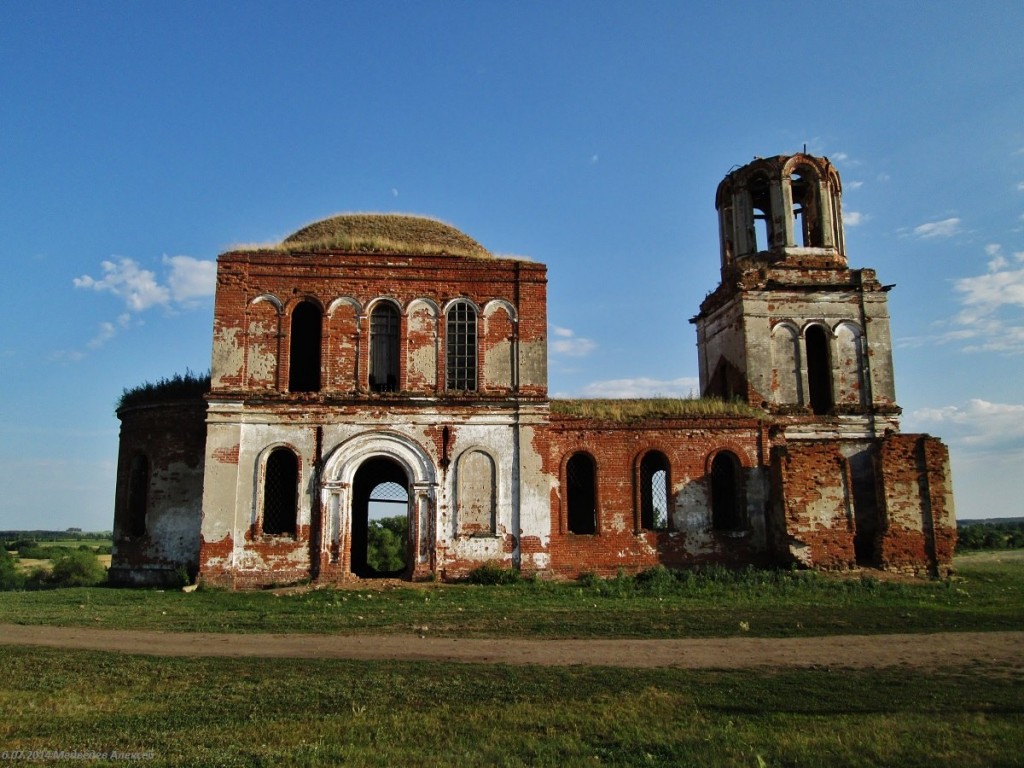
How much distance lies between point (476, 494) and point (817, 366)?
11491 mm

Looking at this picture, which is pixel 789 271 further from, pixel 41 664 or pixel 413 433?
pixel 41 664

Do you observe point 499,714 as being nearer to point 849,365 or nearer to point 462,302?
point 462,302

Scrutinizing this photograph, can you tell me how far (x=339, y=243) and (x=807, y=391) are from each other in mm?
14059

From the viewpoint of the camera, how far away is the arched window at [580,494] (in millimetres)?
→ 21766

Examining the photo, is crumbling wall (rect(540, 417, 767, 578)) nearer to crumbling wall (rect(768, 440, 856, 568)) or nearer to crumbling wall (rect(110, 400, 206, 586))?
crumbling wall (rect(768, 440, 856, 568))

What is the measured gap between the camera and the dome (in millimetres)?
21844

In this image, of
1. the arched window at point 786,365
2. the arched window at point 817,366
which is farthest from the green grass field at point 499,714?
the arched window at point 817,366

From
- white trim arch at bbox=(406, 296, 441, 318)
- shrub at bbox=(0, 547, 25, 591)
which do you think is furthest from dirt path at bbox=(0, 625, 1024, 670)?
shrub at bbox=(0, 547, 25, 591)

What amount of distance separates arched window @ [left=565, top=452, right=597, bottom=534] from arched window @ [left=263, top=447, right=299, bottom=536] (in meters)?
7.09

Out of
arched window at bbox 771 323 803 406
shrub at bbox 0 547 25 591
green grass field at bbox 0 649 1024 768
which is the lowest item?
shrub at bbox 0 547 25 591

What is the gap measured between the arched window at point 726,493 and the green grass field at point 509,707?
7393mm

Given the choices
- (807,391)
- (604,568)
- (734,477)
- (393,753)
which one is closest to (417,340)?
(604,568)

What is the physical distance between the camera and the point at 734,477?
73.1 ft

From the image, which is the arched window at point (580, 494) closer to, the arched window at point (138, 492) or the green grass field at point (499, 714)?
the arched window at point (138, 492)
